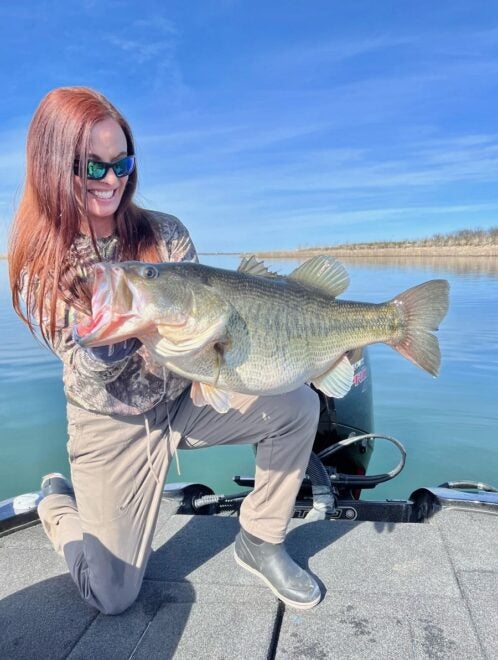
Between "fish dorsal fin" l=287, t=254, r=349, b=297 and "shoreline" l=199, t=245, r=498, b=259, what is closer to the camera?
"fish dorsal fin" l=287, t=254, r=349, b=297

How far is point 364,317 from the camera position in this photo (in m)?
2.50

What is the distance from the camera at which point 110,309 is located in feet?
5.85

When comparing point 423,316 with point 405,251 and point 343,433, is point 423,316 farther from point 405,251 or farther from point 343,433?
point 405,251

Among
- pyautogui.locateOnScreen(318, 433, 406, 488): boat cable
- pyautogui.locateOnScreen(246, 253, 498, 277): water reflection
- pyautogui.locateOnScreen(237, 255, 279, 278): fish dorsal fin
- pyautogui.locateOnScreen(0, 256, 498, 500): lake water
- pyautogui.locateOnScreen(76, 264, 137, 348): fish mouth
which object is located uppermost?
pyautogui.locateOnScreen(246, 253, 498, 277): water reflection

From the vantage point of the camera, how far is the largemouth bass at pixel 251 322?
184 centimetres

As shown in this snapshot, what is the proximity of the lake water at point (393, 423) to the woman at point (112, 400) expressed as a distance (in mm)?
1008

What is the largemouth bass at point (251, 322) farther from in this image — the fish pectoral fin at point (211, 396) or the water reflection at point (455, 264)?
the water reflection at point (455, 264)

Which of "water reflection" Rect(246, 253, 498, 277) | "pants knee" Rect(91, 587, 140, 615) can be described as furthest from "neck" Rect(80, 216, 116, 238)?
"water reflection" Rect(246, 253, 498, 277)

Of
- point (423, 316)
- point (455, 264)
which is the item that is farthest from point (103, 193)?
point (455, 264)

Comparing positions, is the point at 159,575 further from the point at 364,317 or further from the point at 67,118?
the point at 67,118

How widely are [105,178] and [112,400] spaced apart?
101cm

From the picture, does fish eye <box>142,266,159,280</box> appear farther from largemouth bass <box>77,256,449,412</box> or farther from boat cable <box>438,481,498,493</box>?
boat cable <box>438,481,498,493</box>

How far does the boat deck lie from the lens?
2.21 metres

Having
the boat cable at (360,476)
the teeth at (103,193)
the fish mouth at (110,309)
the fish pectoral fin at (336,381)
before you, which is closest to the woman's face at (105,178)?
the teeth at (103,193)
